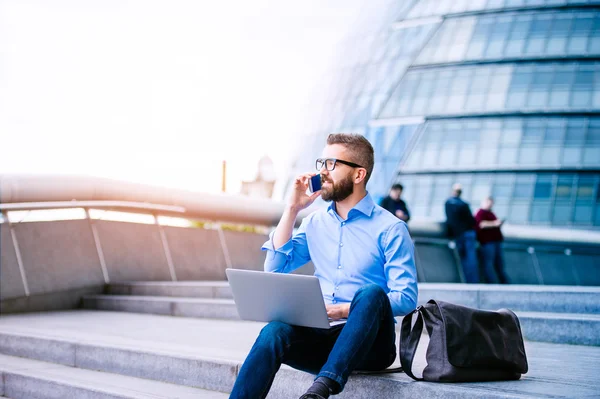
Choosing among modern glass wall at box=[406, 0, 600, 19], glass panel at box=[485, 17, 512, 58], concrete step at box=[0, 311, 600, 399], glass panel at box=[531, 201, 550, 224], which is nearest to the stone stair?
concrete step at box=[0, 311, 600, 399]

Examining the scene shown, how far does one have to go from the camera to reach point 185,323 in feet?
26.2

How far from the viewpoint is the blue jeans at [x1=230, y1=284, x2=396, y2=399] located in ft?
11.7

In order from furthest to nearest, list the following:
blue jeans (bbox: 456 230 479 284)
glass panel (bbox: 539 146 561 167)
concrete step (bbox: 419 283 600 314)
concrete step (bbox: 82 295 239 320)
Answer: glass panel (bbox: 539 146 561 167) → blue jeans (bbox: 456 230 479 284) → concrete step (bbox: 82 295 239 320) → concrete step (bbox: 419 283 600 314)

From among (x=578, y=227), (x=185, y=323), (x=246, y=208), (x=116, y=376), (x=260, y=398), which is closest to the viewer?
(x=260, y=398)

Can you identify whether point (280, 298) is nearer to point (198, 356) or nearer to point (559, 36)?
point (198, 356)

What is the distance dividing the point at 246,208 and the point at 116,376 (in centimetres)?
763

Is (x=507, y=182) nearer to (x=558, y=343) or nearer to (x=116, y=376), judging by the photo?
(x=558, y=343)

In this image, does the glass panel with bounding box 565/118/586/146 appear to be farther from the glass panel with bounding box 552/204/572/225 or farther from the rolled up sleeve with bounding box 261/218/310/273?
the rolled up sleeve with bounding box 261/218/310/273

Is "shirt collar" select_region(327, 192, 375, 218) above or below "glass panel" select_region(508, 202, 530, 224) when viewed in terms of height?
above

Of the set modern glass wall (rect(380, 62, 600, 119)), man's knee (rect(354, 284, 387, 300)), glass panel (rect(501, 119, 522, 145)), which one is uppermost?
modern glass wall (rect(380, 62, 600, 119))

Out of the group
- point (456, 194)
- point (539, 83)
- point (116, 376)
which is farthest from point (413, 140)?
point (116, 376)

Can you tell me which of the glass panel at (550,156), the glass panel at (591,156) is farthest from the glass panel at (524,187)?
the glass panel at (591,156)

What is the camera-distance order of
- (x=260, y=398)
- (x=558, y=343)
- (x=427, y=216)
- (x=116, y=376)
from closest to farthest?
(x=260, y=398), (x=116, y=376), (x=558, y=343), (x=427, y=216)

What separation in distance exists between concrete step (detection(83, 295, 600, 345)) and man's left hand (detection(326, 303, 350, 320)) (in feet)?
9.70
